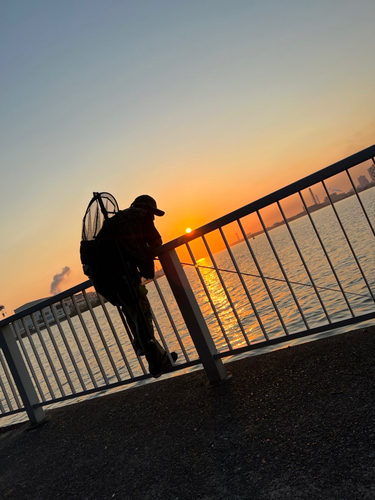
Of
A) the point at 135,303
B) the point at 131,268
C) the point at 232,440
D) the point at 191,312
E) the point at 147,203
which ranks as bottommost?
the point at 232,440

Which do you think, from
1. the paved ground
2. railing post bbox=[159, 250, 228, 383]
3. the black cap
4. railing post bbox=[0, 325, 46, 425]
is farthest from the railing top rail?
railing post bbox=[0, 325, 46, 425]

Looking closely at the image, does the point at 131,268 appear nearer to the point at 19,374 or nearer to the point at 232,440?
the point at 232,440

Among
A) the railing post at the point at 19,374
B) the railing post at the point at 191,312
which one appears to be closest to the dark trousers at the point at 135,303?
the railing post at the point at 191,312

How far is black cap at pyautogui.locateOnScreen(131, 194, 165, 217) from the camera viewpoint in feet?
12.4

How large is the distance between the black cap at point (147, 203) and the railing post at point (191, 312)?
46cm

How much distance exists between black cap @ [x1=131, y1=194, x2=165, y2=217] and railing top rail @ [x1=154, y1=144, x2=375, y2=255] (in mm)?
325

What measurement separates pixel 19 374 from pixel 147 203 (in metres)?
3.14

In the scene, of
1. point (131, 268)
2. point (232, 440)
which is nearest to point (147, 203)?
point (131, 268)

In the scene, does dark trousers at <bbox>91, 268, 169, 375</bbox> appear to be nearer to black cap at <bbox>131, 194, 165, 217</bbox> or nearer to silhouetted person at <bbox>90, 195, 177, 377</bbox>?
silhouetted person at <bbox>90, 195, 177, 377</bbox>

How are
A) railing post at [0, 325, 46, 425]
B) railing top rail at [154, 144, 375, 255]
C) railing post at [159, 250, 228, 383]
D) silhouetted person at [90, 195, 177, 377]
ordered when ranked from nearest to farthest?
railing top rail at [154, 144, 375, 255] → silhouetted person at [90, 195, 177, 377] → railing post at [159, 250, 228, 383] → railing post at [0, 325, 46, 425]

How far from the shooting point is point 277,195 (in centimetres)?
345

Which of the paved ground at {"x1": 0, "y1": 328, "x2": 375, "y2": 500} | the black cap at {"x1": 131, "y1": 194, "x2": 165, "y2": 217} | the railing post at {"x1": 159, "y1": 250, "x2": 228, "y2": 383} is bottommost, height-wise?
the paved ground at {"x1": 0, "y1": 328, "x2": 375, "y2": 500}

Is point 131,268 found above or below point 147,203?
below

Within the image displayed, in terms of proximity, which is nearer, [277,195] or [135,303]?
[277,195]
